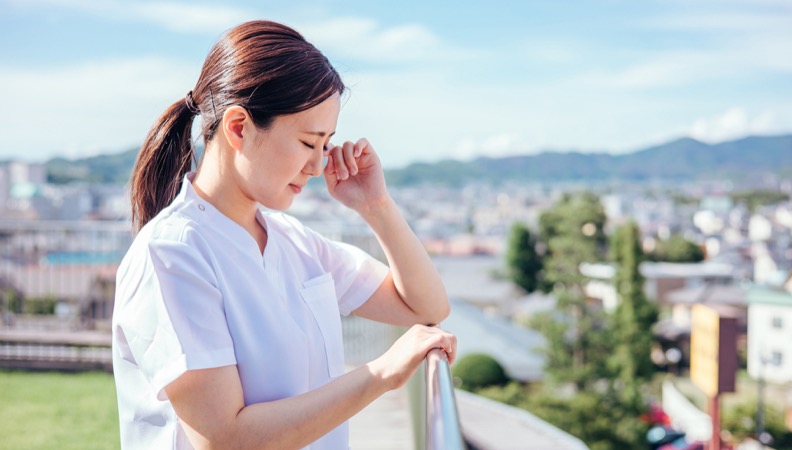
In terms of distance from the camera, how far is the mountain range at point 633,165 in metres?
49.8

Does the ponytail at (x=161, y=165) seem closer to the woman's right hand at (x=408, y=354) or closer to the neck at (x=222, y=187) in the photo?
the neck at (x=222, y=187)

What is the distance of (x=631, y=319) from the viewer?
18875 mm

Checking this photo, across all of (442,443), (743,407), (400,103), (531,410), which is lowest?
(743,407)

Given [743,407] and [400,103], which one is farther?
[400,103]

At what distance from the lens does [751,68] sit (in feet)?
250

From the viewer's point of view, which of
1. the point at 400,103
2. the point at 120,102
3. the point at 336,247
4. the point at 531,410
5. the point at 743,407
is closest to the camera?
the point at 336,247

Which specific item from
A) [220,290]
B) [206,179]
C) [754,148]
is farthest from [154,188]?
[754,148]

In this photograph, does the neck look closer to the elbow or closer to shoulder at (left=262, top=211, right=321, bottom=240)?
shoulder at (left=262, top=211, right=321, bottom=240)

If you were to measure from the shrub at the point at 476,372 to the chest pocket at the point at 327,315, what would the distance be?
18301mm

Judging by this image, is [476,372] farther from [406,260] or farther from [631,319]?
[406,260]

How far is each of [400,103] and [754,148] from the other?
3876 cm

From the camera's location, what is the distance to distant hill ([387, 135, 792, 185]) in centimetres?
5044

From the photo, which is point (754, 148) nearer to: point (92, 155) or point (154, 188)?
point (92, 155)

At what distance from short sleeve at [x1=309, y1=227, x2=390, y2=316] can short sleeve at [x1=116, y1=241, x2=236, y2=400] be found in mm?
308
